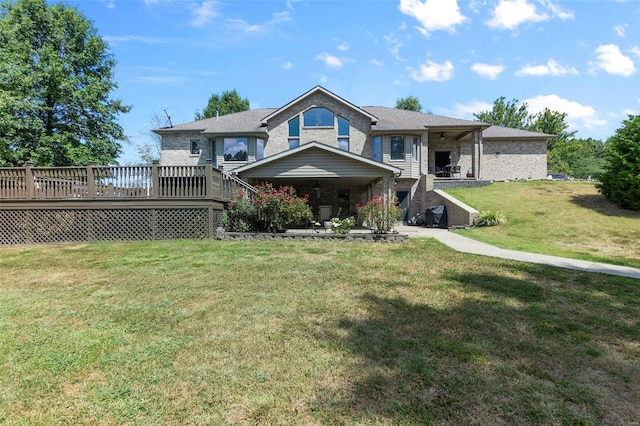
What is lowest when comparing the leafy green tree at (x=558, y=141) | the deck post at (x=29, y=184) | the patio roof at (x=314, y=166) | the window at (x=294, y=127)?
the deck post at (x=29, y=184)

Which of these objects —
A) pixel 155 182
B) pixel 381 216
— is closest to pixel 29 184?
pixel 155 182

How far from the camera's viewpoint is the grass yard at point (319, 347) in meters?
2.34

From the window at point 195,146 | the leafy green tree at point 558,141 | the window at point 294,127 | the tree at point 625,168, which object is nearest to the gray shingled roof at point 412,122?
the window at point 294,127

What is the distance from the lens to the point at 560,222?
13.2 meters

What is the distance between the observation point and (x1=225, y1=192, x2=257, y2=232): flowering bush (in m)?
11.8

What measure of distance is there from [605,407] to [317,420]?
2093mm

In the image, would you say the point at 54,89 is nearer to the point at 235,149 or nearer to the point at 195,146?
the point at 195,146

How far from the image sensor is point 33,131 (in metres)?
19.8

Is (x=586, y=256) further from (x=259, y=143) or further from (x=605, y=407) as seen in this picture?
(x=259, y=143)

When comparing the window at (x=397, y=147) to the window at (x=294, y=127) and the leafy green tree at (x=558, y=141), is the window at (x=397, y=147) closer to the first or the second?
the window at (x=294, y=127)

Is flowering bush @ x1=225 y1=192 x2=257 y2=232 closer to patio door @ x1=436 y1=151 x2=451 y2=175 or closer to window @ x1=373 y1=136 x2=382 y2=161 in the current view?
window @ x1=373 y1=136 x2=382 y2=161

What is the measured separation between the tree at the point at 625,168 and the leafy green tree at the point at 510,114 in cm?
3791

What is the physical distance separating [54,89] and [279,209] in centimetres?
1912

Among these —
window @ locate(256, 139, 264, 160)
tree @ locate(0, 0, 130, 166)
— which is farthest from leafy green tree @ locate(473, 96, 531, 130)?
tree @ locate(0, 0, 130, 166)
